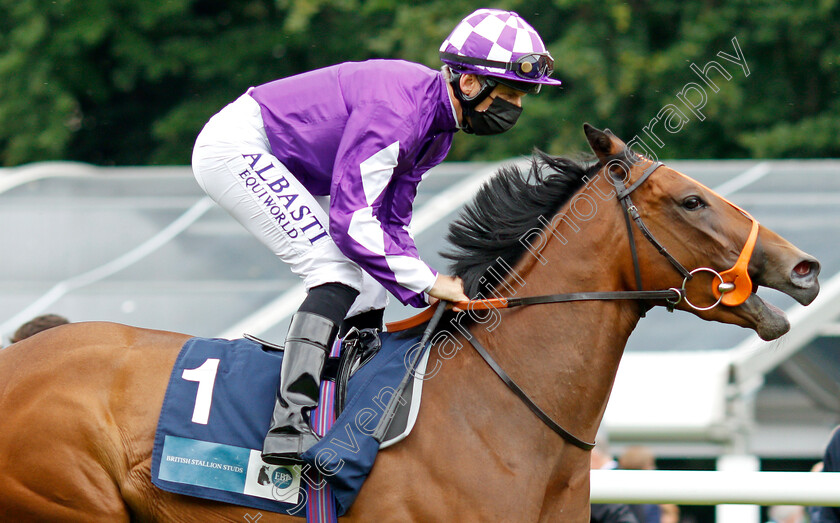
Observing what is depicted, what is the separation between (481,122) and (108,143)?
1210 cm

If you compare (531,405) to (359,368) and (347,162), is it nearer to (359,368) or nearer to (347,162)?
(359,368)

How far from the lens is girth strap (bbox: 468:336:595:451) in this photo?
291 centimetres

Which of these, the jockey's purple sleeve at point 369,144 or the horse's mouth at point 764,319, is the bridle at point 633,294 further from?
the jockey's purple sleeve at point 369,144

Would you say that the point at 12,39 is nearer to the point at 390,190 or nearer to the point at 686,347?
→ the point at 686,347

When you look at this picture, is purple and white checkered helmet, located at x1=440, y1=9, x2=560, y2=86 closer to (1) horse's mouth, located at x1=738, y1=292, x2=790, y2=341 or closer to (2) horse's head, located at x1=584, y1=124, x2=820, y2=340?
(2) horse's head, located at x1=584, y1=124, x2=820, y2=340

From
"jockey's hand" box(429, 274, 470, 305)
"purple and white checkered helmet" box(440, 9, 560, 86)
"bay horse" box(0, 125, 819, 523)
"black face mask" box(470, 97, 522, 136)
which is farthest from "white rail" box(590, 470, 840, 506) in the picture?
"purple and white checkered helmet" box(440, 9, 560, 86)

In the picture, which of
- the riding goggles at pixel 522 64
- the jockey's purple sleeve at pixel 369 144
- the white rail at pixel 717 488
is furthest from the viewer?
the white rail at pixel 717 488

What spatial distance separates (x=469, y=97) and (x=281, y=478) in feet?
4.45

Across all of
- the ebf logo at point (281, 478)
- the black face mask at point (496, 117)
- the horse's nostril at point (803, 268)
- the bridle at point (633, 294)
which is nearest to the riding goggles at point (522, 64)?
the black face mask at point (496, 117)

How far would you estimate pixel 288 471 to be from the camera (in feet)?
9.39

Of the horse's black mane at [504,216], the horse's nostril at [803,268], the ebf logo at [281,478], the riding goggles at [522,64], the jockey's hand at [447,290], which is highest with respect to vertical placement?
the riding goggles at [522,64]

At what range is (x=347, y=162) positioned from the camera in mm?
2910

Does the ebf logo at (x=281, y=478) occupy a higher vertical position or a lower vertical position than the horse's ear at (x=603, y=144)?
lower

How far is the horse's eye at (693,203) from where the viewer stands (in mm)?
2971
